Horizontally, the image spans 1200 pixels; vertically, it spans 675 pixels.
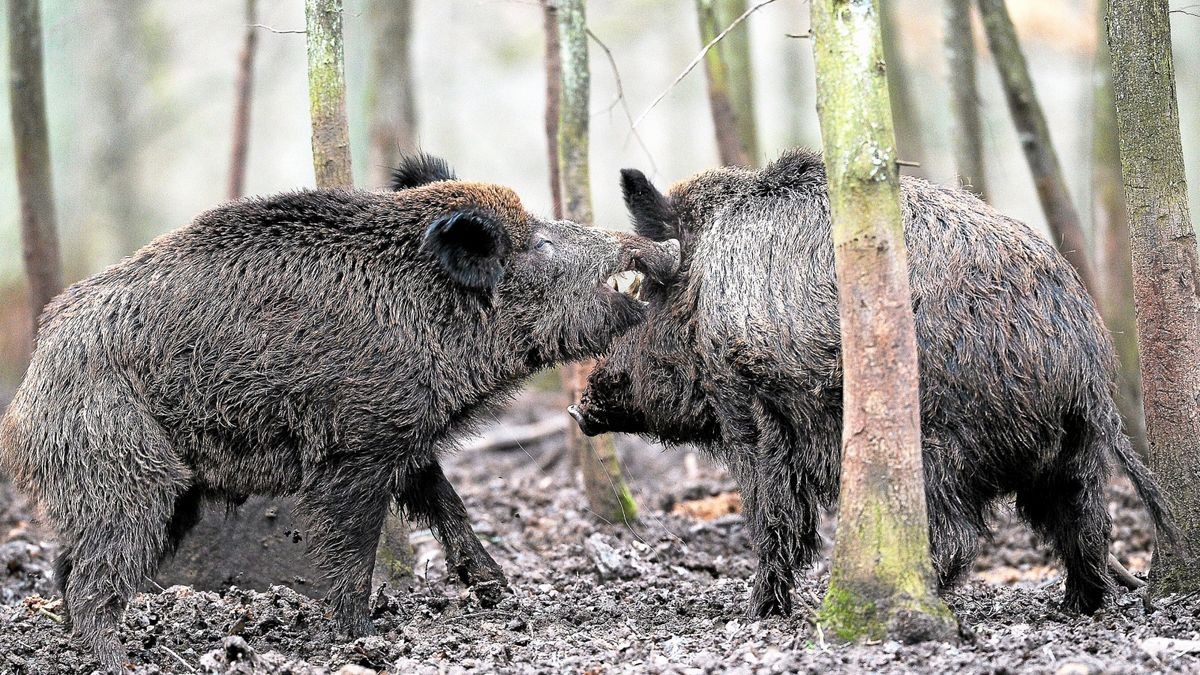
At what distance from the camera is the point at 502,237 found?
674 centimetres

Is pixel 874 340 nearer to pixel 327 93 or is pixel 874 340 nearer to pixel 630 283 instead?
pixel 630 283

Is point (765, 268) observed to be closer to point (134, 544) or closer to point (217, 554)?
point (134, 544)

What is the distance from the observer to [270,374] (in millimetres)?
6148

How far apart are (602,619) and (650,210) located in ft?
8.16

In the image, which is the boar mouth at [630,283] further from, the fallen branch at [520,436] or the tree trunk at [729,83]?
the fallen branch at [520,436]

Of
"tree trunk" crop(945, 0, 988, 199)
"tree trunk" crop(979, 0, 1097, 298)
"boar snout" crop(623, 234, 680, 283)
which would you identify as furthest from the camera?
"tree trunk" crop(945, 0, 988, 199)

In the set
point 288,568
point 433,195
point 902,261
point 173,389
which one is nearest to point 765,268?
point 902,261

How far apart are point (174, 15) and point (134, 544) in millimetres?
25165

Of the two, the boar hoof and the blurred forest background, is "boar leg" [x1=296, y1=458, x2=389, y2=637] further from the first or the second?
the blurred forest background

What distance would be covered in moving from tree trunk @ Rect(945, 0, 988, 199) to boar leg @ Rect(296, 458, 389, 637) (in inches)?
303

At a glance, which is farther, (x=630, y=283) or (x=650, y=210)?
(x=630, y=283)

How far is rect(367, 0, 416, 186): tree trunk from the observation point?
14.9 m

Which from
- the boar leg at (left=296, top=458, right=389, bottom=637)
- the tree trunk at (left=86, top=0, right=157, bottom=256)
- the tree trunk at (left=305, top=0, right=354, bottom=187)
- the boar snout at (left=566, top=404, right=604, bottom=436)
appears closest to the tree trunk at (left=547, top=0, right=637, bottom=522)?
the boar snout at (left=566, top=404, right=604, bottom=436)

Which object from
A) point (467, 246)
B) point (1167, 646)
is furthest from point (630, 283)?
point (1167, 646)
